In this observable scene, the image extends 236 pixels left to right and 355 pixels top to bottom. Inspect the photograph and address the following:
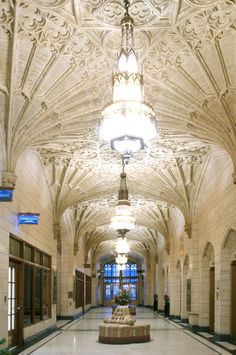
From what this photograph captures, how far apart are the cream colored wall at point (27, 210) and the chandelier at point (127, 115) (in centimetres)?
538

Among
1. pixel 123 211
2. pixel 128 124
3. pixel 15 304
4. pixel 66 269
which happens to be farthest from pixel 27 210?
pixel 66 269

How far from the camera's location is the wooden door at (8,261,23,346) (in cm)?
1266

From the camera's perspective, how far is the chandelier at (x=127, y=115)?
245 inches

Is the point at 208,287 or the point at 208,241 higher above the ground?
the point at 208,241

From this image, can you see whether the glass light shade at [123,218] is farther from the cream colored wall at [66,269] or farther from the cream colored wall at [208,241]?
the cream colored wall at [66,269]

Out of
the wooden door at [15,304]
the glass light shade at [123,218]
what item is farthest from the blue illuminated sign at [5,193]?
the glass light shade at [123,218]

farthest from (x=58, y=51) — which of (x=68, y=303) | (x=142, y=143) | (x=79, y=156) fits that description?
(x=68, y=303)

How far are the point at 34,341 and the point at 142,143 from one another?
977 centimetres

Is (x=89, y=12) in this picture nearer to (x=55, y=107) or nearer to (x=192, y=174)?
(x=55, y=107)

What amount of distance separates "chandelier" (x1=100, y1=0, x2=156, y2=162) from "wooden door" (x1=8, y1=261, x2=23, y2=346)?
7299 mm

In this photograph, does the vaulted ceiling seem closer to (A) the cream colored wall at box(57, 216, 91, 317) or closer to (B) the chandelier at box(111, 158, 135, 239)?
(B) the chandelier at box(111, 158, 135, 239)

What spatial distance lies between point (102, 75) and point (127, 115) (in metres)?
5.05

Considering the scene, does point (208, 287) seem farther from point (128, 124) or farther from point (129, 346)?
point (128, 124)

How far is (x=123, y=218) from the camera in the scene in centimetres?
1501
